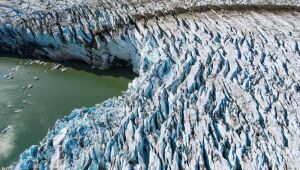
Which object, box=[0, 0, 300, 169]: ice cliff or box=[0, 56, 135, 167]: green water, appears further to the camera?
box=[0, 56, 135, 167]: green water

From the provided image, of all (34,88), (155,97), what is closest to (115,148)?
(155,97)

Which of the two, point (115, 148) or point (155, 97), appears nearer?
point (115, 148)

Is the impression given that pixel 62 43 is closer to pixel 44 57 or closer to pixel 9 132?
pixel 44 57

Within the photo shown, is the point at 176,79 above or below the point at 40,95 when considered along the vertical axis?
above

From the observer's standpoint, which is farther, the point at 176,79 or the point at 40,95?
the point at 40,95

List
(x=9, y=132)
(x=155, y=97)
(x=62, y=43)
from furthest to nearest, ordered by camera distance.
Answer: (x=62, y=43), (x=9, y=132), (x=155, y=97)
